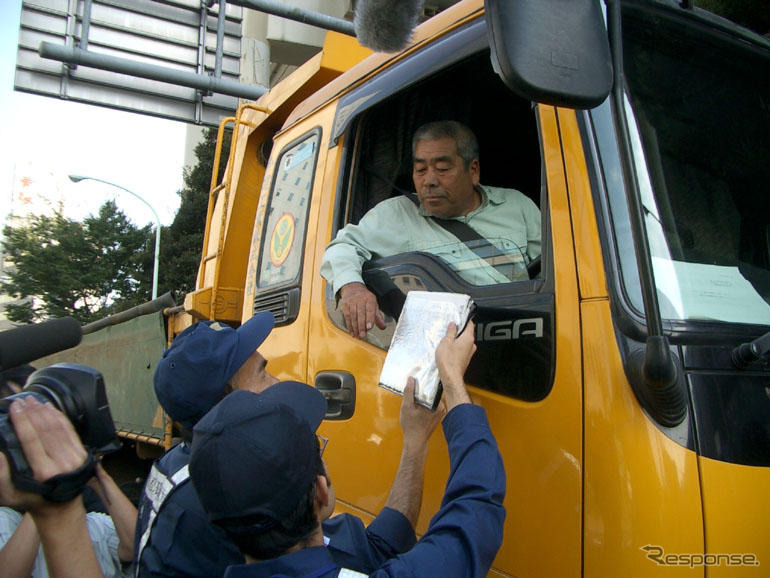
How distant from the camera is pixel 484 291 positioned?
5.53ft

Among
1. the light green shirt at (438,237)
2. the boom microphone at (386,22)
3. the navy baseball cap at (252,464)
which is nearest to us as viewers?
the navy baseball cap at (252,464)

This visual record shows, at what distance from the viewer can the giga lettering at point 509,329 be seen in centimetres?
147

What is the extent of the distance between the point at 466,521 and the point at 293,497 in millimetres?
345

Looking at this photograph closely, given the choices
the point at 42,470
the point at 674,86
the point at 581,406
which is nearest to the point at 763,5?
the point at 674,86

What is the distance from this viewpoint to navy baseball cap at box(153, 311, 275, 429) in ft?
6.10

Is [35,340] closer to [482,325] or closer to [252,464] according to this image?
[252,464]

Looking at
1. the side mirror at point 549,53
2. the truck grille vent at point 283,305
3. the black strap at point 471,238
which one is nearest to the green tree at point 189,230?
the truck grille vent at point 283,305

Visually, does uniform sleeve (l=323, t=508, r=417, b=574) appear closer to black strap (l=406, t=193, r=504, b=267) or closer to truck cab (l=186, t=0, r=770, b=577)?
truck cab (l=186, t=0, r=770, b=577)

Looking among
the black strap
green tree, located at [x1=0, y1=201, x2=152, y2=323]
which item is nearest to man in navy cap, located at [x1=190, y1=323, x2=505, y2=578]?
the black strap

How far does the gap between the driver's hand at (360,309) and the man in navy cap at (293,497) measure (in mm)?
545

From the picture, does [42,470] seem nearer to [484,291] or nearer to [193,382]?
[193,382]

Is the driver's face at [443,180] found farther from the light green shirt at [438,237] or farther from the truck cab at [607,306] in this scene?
the truck cab at [607,306]

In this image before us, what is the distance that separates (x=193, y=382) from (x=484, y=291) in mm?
879
